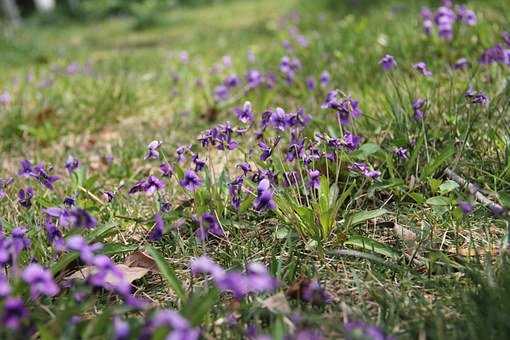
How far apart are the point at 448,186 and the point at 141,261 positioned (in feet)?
3.87

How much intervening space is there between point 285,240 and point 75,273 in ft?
2.48

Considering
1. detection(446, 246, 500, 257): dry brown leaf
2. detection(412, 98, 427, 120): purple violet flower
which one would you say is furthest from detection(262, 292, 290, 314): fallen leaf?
detection(412, 98, 427, 120): purple violet flower

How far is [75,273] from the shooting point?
80.4 inches

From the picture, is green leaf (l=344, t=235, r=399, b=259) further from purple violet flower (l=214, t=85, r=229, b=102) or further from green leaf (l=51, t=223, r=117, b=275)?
purple violet flower (l=214, t=85, r=229, b=102)

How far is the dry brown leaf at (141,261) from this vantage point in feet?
6.71

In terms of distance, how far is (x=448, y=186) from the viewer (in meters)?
2.21

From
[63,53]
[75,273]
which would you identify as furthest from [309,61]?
[63,53]

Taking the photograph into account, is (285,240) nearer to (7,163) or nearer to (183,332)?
(183,332)

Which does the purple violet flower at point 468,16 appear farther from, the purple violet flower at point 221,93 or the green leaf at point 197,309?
the green leaf at point 197,309

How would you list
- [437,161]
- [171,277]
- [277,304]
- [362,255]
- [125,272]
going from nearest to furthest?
[277,304] < [171,277] < [362,255] < [125,272] < [437,161]

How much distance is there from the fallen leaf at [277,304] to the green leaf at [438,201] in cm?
82

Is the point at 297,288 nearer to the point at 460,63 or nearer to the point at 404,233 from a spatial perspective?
the point at 404,233

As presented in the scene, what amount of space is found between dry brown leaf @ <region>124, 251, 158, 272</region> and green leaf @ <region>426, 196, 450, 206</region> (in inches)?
41.0

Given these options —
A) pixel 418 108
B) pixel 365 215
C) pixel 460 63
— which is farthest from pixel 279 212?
pixel 460 63
